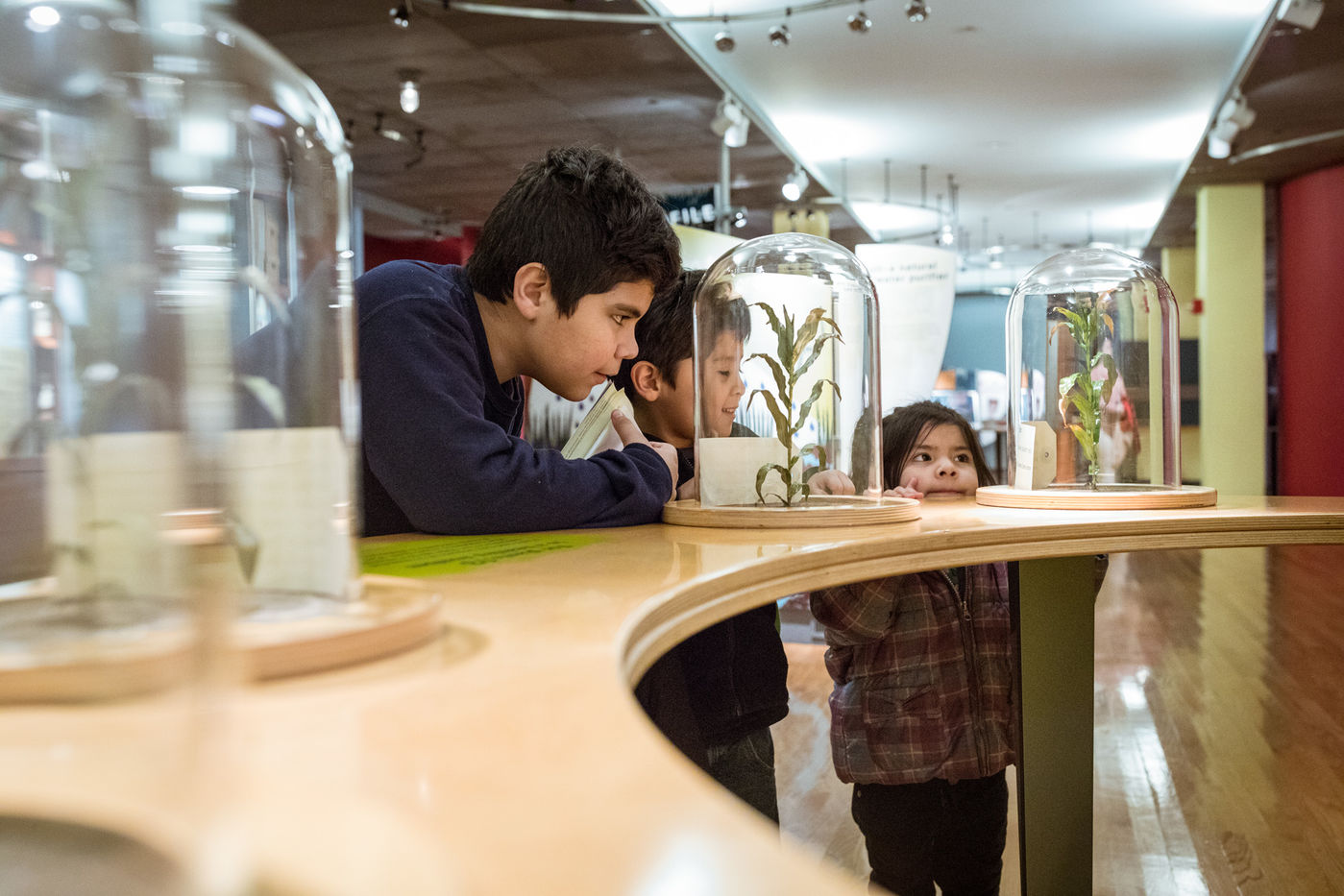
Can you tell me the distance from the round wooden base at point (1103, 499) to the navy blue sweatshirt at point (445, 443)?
595 mm

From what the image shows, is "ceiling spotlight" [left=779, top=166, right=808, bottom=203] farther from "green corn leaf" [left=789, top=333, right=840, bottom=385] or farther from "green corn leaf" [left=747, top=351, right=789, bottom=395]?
"green corn leaf" [left=747, top=351, right=789, bottom=395]

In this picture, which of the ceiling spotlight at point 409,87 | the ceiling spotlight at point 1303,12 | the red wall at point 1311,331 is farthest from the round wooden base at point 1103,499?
the red wall at point 1311,331

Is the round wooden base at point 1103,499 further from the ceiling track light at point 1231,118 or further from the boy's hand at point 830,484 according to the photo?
the ceiling track light at point 1231,118

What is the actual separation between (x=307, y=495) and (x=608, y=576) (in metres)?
0.27

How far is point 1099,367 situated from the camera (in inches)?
79.3

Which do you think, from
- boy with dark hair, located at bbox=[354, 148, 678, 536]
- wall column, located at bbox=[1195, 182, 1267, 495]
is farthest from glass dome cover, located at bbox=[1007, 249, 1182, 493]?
wall column, located at bbox=[1195, 182, 1267, 495]

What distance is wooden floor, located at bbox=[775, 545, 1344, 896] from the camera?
7.40ft

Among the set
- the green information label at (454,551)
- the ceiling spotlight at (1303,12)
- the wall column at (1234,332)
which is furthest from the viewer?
the wall column at (1234,332)

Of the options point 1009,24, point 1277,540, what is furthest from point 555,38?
point 1277,540

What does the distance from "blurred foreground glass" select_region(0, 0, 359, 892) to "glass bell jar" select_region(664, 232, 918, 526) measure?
0.90 metres

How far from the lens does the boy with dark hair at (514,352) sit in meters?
1.18

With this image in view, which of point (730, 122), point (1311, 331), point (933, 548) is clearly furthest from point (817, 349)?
point (1311, 331)

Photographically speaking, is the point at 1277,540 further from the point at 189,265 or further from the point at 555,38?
the point at 555,38

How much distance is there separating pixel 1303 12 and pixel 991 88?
193cm
